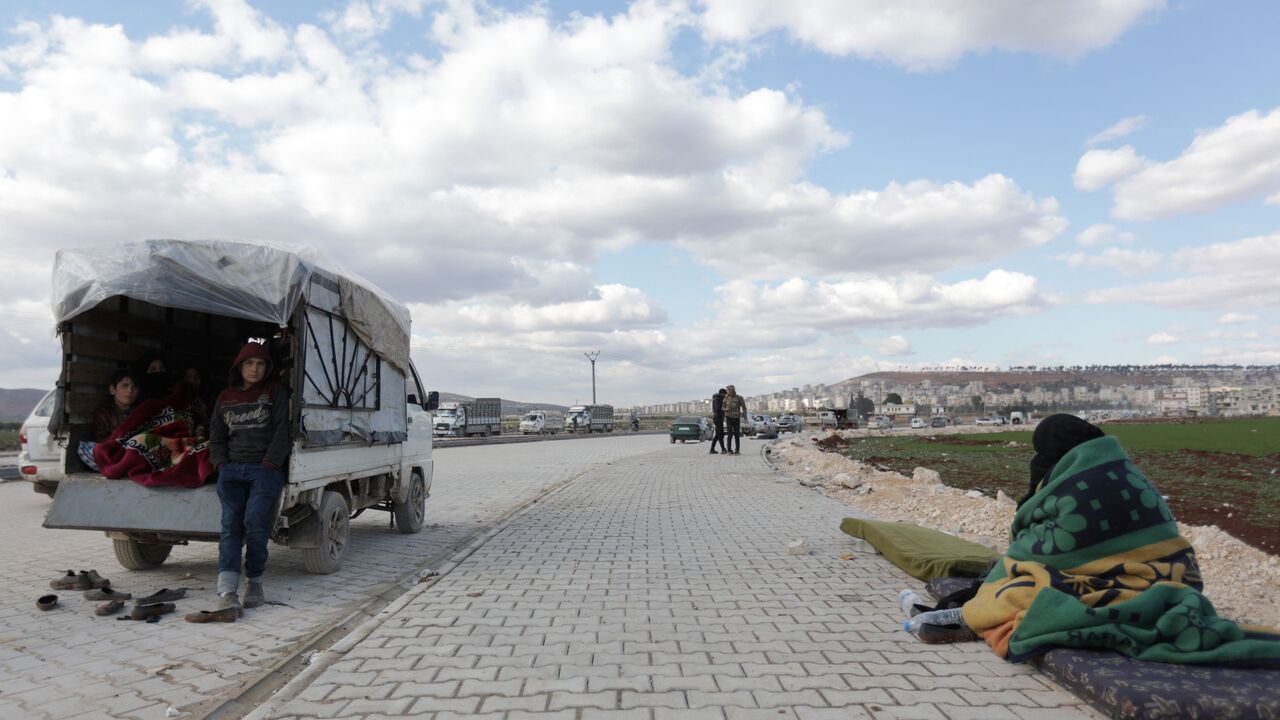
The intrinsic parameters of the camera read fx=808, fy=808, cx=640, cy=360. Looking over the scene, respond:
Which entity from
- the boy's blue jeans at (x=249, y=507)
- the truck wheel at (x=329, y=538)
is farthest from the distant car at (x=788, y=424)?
the boy's blue jeans at (x=249, y=507)

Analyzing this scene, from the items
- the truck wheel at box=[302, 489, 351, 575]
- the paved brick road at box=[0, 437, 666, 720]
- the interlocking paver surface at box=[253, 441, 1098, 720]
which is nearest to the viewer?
the interlocking paver surface at box=[253, 441, 1098, 720]

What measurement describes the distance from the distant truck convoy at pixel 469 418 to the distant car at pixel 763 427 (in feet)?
57.2

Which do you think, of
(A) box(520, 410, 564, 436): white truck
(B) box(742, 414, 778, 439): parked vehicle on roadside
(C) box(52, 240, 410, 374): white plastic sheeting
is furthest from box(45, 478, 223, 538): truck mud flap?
(A) box(520, 410, 564, 436): white truck

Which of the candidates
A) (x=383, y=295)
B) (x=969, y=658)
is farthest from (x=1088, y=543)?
(x=383, y=295)

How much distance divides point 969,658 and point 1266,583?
3.68 meters

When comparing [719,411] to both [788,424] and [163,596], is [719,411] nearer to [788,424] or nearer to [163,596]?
[163,596]

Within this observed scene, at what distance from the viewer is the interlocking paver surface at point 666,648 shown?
3666 mm

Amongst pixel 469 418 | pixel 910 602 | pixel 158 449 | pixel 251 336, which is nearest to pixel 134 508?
pixel 158 449

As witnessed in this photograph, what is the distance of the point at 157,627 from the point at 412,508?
4.16 metres

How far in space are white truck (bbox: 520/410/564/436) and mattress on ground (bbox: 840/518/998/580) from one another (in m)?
54.4

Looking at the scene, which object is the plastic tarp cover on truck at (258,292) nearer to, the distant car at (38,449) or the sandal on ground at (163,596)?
the sandal on ground at (163,596)

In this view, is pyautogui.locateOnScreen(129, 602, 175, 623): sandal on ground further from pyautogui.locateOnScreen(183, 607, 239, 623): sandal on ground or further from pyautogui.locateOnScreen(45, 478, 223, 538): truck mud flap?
pyautogui.locateOnScreen(45, 478, 223, 538): truck mud flap

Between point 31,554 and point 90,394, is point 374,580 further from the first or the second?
point 31,554

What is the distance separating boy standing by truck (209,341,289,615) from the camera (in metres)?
5.80
